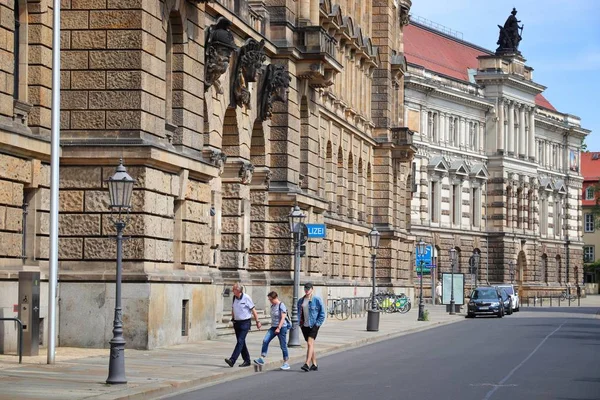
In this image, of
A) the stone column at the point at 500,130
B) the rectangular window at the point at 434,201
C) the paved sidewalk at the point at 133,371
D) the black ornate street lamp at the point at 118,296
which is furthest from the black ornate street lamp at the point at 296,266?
the stone column at the point at 500,130

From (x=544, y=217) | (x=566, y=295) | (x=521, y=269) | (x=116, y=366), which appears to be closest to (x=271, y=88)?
(x=116, y=366)

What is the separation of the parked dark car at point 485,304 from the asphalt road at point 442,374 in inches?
1030

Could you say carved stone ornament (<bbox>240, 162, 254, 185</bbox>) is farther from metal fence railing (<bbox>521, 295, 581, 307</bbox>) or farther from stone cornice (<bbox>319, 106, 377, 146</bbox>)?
metal fence railing (<bbox>521, 295, 581, 307</bbox>)

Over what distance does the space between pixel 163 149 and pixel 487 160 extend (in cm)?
8311

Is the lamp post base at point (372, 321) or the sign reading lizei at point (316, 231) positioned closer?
the sign reading lizei at point (316, 231)

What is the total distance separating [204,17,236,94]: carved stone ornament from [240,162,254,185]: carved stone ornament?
4.94 meters

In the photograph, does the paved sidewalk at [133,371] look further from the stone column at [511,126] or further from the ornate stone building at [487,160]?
the stone column at [511,126]

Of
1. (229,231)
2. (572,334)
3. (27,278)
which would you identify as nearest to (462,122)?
(572,334)

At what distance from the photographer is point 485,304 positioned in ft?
237

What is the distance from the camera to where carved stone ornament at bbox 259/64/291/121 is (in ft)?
147

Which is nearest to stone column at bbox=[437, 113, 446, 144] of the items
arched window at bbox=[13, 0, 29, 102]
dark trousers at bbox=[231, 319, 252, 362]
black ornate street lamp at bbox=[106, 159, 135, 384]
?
arched window at bbox=[13, 0, 29, 102]

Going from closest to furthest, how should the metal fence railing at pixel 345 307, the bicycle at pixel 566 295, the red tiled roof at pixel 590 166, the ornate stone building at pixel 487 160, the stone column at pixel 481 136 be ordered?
the metal fence railing at pixel 345 307
the ornate stone building at pixel 487 160
the stone column at pixel 481 136
the bicycle at pixel 566 295
the red tiled roof at pixel 590 166

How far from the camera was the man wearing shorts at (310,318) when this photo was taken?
29141 mm

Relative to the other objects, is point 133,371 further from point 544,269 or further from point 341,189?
point 544,269
